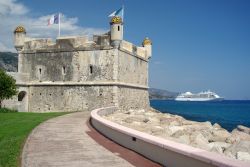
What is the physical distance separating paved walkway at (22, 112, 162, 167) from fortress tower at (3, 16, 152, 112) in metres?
13.9

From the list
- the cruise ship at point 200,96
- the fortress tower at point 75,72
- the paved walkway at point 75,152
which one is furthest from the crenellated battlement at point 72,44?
the cruise ship at point 200,96

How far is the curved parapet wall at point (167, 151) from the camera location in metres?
5.34

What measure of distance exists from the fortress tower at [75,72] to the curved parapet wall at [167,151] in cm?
1541

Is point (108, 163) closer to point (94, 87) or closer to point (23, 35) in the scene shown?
point (94, 87)

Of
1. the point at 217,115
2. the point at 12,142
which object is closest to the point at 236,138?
the point at 12,142

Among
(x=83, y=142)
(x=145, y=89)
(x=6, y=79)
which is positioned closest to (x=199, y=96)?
(x=145, y=89)

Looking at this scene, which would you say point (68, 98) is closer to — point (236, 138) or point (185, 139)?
point (236, 138)

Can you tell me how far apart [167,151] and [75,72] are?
20.9 metres

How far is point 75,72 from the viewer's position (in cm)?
2709

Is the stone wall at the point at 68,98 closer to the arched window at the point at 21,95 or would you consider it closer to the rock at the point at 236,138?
the arched window at the point at 21,95

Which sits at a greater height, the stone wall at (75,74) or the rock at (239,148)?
the stone wall at (75,74)

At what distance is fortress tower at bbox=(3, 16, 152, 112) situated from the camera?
26.0 meters

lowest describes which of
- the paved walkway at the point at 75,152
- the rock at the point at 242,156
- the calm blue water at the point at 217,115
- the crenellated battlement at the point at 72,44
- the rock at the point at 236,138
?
the calm blue water at the point at 217,115

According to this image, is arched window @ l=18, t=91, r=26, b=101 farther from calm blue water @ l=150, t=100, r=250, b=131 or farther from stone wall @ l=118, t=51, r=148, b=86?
calm blue water @ l=150, t=100, r=250, b=131
